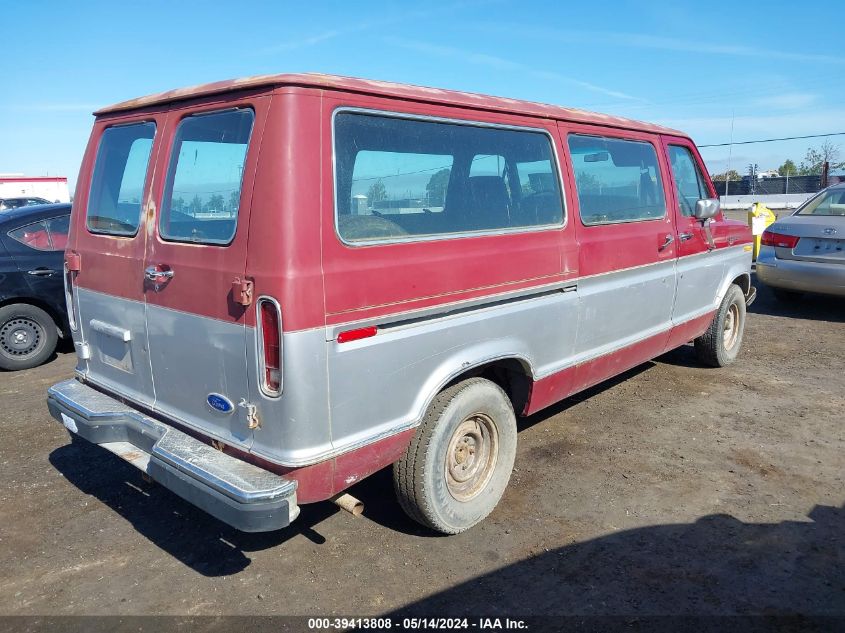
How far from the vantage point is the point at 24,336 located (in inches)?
255

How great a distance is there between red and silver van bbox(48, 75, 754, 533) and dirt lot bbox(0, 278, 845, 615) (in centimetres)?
39

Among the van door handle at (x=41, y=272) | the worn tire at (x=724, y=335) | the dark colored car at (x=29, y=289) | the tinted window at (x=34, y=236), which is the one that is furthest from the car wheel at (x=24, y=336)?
the worn tire at (x=724, y=335)

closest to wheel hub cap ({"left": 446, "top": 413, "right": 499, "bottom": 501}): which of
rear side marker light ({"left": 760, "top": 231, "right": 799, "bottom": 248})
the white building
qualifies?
rear side marker light ({"left": 760, "top": 231, "right": 799, "bottom": 248})

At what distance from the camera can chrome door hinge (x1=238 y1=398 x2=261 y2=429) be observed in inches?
104

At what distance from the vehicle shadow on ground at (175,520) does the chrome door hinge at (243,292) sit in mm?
1423

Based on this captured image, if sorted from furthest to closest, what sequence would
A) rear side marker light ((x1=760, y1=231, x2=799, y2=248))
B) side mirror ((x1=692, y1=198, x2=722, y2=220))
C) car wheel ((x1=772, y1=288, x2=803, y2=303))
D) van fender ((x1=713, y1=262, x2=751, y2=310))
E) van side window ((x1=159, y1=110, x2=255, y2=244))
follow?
car wheel ((x1=772, y1=288, x2=803, y2=303)) → rear side marker light ((x1=760, y1=231, x2=799, y2=248)) → van fender ((x1=713, y1=262, x2=751, y2=310)) → side mirror ((x1=692, y1=198, x2=722, y2=220)) → van side window ((x1=159, y1=110, x2=255, y2=244))

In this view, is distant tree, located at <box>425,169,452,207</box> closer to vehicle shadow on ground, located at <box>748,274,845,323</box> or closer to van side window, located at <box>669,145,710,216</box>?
van side window, located at <box>669,145,710,216</box>

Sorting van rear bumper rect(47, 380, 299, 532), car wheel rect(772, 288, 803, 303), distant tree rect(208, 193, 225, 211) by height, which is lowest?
car wheel rect(772, 288, 803, 303)

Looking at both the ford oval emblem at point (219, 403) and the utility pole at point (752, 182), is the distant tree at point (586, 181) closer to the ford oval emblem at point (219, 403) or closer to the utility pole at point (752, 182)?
the ford oval emblem at point (219, 403)

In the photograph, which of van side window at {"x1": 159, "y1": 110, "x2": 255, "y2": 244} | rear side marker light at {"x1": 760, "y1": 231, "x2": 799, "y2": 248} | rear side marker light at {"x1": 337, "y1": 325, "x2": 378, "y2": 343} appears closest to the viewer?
rear side marker light at {"x1": 337, "y1": 325, "x2": 378, "y2": 343}

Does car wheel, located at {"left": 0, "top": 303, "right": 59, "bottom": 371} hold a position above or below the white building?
below

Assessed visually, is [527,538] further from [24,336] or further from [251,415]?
[24,336]

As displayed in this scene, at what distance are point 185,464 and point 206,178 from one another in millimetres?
1274

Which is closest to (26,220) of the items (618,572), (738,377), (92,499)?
(92,499)
